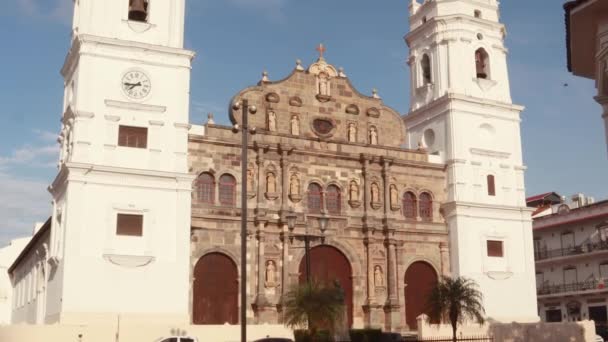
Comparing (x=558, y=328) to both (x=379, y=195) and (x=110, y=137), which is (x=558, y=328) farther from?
(x=110, y=137)

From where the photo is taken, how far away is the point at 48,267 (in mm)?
32250

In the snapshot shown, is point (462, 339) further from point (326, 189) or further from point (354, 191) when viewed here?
point (326, 189)

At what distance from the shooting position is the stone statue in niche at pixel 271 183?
1378 inches

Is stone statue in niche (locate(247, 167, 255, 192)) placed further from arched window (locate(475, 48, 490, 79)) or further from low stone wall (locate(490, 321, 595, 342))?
arched window (locate(475, 48, 490, 79))

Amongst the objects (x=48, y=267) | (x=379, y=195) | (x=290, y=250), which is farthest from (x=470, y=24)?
(x=48, y=267)

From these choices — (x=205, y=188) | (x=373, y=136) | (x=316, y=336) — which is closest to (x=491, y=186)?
(x=373, y=136)

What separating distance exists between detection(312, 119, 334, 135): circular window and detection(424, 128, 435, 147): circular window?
21.4 ft

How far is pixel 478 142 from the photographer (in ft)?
131

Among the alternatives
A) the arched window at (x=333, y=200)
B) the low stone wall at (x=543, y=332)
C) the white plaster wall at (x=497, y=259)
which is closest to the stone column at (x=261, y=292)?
the arched window at (x=333, y=200)

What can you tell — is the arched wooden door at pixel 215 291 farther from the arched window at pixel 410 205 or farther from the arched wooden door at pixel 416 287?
the arched window at pixel 410 205

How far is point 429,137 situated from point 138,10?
17.5 meters

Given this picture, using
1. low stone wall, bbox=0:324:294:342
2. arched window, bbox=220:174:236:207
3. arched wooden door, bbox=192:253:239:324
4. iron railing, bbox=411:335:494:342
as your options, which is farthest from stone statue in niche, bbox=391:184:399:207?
low stone wall, bbox=0:324:294:342

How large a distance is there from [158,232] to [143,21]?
393 inches

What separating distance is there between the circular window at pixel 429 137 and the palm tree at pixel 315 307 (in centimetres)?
1808
